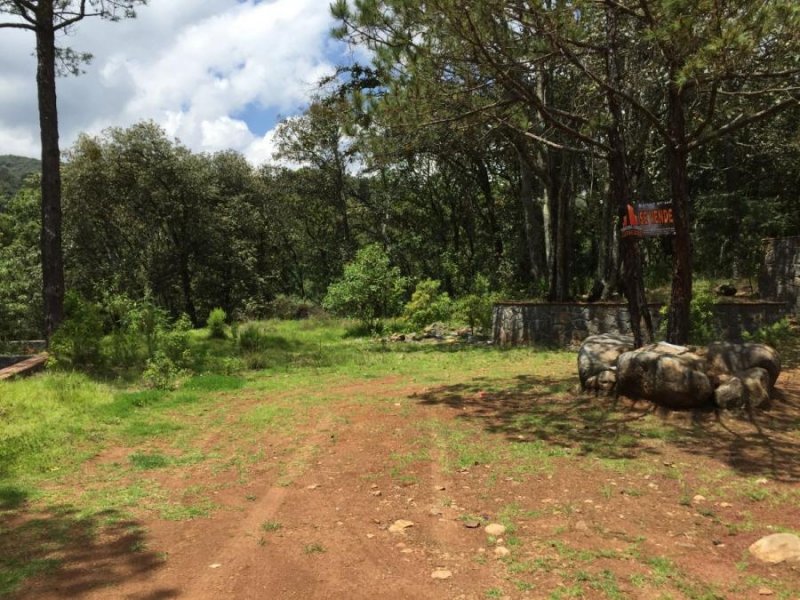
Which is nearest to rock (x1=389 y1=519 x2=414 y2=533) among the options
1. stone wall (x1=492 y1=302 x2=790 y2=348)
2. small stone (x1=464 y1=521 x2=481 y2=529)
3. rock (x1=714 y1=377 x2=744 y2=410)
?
small stone (x1=464 y1=521 x2=481 y2=529)

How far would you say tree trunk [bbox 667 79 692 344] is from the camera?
6840 mm

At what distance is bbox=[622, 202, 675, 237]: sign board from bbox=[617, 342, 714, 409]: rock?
1607mm

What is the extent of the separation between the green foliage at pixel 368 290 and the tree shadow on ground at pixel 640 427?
8.09 m

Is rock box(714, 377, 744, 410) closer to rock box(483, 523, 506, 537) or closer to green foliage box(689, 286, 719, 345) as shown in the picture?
green foliage box(689, 286, 719, 345)

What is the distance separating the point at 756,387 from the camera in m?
5.85

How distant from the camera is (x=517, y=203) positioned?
80.1 ft

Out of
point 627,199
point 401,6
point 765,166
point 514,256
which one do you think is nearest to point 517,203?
point 514,256

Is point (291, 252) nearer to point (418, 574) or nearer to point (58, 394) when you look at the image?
point (58, 394)

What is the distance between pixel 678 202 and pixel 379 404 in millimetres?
4260

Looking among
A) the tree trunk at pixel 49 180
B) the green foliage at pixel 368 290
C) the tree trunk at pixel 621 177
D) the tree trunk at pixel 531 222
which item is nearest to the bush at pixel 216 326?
the green foliage at pixel 368 290

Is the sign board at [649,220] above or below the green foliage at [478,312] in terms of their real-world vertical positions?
above

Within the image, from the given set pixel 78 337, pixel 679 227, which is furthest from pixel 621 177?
pixel 78 337

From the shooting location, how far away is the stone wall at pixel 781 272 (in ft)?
40.0

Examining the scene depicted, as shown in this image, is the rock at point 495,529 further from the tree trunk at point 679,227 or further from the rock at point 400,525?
the tree trunk at point 679,227
